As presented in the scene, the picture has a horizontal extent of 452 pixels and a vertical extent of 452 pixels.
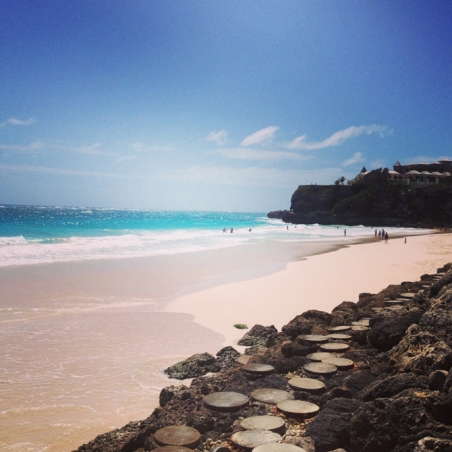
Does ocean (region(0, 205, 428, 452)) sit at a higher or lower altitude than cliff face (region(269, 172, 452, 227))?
lower

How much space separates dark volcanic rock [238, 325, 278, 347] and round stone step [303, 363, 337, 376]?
2718 mm

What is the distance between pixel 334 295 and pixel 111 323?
8006 millimetres

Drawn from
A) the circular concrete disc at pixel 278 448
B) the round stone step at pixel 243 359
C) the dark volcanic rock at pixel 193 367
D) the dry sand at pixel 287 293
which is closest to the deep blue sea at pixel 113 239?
the dry sand at pixel 287 293

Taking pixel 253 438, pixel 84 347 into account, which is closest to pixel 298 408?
pixel 253 438

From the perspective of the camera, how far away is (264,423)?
4.29 metres

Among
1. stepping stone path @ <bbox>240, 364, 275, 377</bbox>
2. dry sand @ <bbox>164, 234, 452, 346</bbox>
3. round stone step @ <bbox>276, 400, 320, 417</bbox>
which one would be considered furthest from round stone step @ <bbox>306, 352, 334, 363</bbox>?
dry sand @ <bbox>164, 234, 452, 346</bbox>

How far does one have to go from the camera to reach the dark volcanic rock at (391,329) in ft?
21.1

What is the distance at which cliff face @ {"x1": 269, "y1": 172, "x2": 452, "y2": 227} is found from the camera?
89.1m

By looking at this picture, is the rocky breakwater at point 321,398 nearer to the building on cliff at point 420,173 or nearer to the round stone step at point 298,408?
the round stone step at point 298,408

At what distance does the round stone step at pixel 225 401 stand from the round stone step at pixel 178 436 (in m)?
0.50

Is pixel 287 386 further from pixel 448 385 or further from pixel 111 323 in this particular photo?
pixel 111 323

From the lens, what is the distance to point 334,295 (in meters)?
14.3

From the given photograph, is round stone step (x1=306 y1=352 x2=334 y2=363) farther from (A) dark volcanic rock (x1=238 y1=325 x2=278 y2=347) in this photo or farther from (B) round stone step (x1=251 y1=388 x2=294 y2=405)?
(A) dark volcanic rock (x1=238 y1=325 x2=278 y2=347)

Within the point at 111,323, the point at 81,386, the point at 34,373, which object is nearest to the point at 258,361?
the point at 81,386
